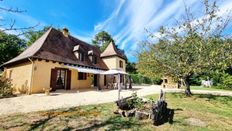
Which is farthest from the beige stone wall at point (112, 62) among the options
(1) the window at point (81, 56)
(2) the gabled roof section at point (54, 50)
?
(1) the window at point (81, 56)

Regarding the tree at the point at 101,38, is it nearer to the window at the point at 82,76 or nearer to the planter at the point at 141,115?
the window at the point at 82,76

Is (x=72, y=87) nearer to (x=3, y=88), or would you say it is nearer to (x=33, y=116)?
(x=3, y=88)

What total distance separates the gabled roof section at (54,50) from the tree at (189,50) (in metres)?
9.89

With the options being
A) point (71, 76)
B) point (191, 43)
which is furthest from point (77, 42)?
point (191, 43)

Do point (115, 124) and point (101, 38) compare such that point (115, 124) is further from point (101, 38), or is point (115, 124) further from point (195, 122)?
point (101, 38)

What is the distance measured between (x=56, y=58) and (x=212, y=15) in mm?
15548

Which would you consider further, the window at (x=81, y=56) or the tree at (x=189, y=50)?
the window at (x=81, y=56)

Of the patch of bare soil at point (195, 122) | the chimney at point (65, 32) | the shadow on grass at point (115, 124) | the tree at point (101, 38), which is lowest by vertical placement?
the patch of bare soil at point (195, 122)

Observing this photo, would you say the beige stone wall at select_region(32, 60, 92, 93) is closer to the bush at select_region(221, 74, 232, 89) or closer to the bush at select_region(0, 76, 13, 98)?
the bush at select_region(0, 76, 13, 98)

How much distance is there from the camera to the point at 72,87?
21250mm

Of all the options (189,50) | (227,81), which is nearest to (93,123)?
(189,50)

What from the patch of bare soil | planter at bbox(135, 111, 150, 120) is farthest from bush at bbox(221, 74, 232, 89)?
planter at bbox(135, 111, 150, 120)

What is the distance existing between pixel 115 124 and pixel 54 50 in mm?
15350

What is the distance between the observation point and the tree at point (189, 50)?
12.0 meters
